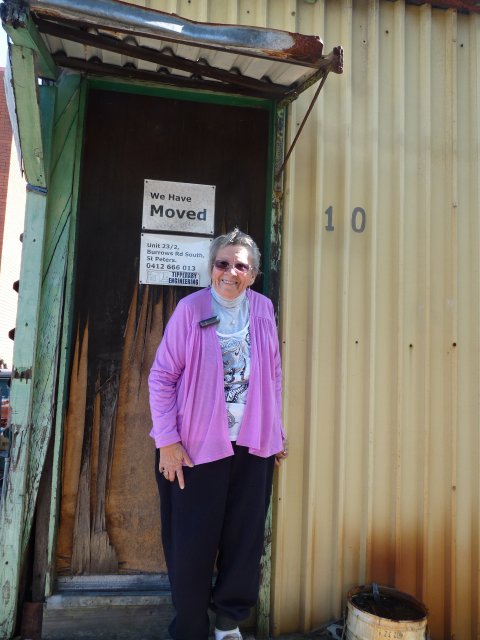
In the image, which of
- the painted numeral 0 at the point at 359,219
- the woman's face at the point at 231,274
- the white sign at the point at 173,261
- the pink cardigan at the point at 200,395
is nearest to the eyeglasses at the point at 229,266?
the woman's face at the point at 231,274

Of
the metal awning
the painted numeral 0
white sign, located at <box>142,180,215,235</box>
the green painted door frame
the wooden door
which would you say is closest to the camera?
the metal awning

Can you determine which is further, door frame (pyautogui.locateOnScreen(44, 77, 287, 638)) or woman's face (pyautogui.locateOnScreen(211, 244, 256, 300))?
door frame (pyautogui.locateOnScreen(44, 77, 287, 638))

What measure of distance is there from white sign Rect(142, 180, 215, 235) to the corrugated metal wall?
19.2 inches

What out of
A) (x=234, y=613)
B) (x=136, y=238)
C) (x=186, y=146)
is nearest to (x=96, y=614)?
(x=234, y=613)

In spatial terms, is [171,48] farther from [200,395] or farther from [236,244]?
[200,395]

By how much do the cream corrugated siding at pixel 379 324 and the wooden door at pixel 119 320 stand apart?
54 centimetres

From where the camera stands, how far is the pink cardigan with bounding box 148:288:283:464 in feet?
7.53

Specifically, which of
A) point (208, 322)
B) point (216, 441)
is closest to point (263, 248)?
point (208, 322)

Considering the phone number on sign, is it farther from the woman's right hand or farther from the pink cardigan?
the woman's right hand

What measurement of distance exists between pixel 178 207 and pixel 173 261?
0.32 meters

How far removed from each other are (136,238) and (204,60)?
40.2 inches

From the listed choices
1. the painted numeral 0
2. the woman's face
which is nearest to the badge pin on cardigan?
the woman's face

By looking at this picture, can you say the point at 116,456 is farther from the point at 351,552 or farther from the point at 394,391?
the point at 394,391

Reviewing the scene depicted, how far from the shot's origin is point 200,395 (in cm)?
232
